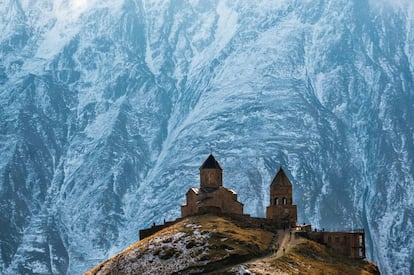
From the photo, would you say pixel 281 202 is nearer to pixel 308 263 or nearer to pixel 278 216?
pixel 278 216

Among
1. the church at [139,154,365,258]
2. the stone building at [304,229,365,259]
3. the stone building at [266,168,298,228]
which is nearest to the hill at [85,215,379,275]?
the stone building at [304,229,365,259]

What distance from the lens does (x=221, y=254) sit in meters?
164

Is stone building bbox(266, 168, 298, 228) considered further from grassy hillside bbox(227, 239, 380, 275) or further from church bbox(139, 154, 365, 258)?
grassy hillside bbox(227, 239, 380, 275)

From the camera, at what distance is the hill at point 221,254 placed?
162 meters

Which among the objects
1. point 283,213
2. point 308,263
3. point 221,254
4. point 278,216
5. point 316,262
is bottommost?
point 308,263

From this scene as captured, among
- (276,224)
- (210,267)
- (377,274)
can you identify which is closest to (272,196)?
(276,224)

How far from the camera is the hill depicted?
162 metres

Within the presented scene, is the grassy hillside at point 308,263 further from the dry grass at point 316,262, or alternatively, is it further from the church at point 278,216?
the church at point 278,216

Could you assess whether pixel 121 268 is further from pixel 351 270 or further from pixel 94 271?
pixel 351 270

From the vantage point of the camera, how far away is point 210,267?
161250mm

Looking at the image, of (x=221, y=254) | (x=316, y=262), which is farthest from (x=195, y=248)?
(x=316, y=262)

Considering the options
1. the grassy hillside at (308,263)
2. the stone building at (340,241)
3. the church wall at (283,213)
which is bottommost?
the grassy hillside at (308,263)

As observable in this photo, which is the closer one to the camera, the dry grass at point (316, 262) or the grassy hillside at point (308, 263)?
the grassy hillside at point (308, 263)

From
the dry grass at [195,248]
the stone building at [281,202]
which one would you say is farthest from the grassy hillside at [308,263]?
the stone building at [281,202]
